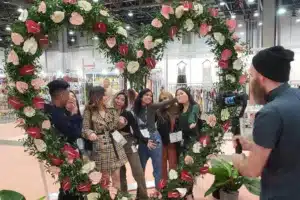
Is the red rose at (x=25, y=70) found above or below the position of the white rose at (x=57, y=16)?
below

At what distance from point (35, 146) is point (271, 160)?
2.16 m

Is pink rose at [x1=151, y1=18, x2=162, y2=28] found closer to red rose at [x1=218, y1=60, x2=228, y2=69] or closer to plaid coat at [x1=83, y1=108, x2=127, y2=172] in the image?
red rose at [x1=218, y1=60, x2=228, y2=69]

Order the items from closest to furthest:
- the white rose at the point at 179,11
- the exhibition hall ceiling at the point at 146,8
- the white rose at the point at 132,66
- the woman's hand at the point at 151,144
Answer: the white rose at the point at 179,11
the white rose at the point at 132,66
the woman's hand at the point at 151,144
the exhibition hall ceiling at the point at 146,8

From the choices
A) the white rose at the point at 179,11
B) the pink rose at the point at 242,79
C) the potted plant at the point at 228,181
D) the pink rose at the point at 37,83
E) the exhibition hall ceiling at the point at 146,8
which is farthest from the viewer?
the exhibition hall ceiling at the point at 146,8

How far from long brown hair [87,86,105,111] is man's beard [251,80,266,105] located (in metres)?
1.89

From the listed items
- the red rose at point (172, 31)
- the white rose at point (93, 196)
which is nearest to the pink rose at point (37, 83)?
the white rose at point (93, 196)

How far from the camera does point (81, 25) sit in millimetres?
2816

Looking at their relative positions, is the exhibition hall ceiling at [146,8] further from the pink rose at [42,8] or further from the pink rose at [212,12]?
the pink rose at [42,8]

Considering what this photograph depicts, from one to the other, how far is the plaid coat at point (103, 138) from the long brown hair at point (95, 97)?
0.05 m

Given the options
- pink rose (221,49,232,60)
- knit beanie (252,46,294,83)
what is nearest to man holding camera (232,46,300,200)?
knit beanie (252,46,294,83)

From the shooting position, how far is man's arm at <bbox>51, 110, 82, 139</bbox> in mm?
2917

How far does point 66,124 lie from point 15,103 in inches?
20.2

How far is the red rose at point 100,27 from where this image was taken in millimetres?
2814

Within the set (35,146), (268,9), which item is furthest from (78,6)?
(268,9)
